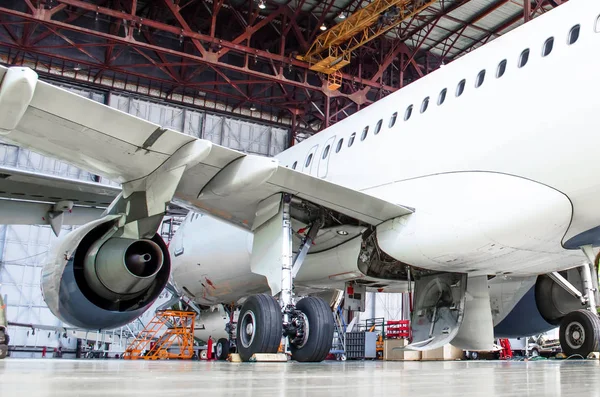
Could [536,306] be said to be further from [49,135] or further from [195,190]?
[49,135]

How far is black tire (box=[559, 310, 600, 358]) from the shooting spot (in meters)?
9.48

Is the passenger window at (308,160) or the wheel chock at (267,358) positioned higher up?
the passenger window at (308,160)

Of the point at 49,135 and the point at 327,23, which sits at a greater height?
the point at 327,23

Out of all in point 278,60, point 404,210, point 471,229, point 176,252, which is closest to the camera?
point 471,229

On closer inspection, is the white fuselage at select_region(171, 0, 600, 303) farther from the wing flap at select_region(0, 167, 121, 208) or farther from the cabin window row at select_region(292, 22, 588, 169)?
the wing flap at select_region(0, 167, 121, 208)

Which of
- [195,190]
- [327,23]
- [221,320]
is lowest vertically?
[221,320]

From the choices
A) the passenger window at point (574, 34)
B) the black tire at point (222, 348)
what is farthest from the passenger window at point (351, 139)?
the black tire at point (222, 348)

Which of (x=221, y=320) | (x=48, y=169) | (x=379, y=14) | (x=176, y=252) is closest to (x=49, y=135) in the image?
(x=176, y=252)

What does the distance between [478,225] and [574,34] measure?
2.38 meters

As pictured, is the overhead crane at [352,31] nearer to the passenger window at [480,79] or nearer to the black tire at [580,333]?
the black tire at [580,333]

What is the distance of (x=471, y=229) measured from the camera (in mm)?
7395

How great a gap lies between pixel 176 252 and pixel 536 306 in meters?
7.50

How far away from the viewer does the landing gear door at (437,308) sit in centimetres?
958

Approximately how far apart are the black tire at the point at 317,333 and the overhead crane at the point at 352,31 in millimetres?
17587
